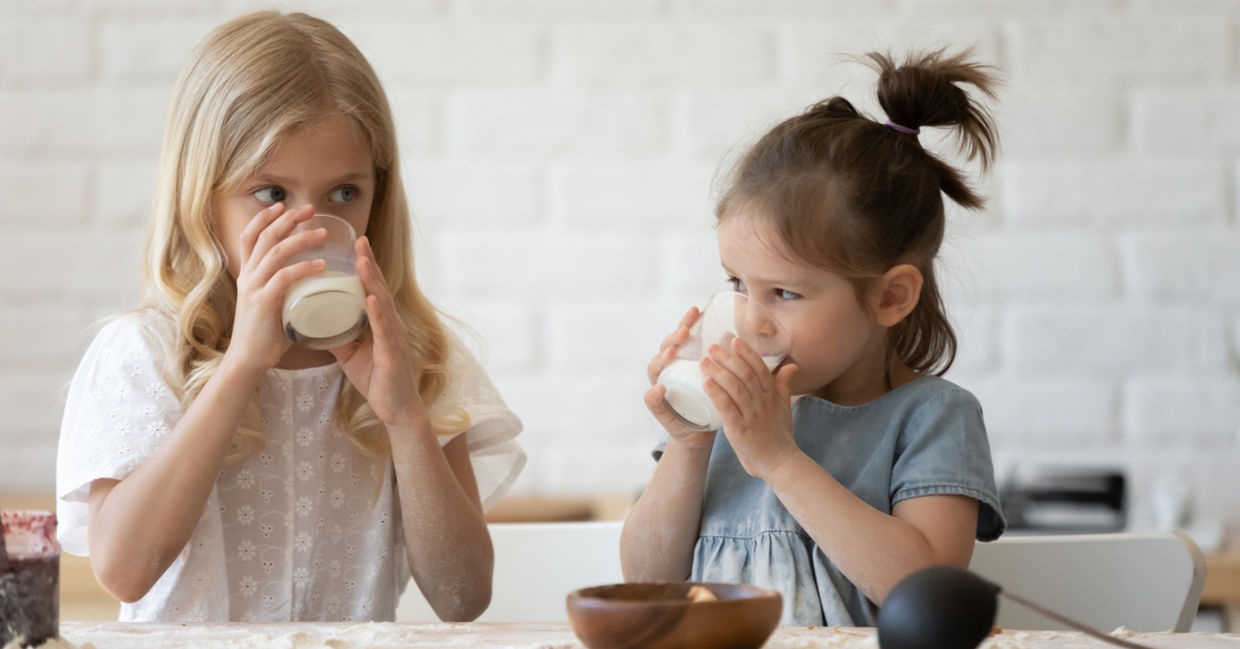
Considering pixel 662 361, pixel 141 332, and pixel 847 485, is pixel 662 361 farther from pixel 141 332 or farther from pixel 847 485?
pixel 141 332

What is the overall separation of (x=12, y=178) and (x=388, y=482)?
3.80 ft

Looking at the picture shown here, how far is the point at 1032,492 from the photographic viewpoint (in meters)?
1.82

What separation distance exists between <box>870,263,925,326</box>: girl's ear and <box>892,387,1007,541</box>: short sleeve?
9cm

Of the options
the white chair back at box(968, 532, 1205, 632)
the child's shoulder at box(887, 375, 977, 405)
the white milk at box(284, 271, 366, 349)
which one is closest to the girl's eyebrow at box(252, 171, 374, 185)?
the white milk at box(284, 271, 366, 349)

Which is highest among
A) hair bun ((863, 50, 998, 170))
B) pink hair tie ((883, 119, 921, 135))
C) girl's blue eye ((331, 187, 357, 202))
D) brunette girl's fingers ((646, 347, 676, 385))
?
hair bun ((863, 50, 998, 170))

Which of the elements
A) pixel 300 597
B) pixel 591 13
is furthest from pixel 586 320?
pixel 300 597

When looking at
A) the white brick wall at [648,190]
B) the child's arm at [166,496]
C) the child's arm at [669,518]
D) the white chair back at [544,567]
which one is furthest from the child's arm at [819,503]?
the white brick wall at [648,190]

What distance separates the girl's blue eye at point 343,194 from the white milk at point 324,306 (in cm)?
15

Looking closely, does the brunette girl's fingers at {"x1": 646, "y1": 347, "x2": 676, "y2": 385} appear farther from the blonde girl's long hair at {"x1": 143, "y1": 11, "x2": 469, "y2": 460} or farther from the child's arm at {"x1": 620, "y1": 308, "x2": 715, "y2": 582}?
the blonde girl's long hair at {"x1": 143, "y1": 11, "x2": 469, "y2": 460}

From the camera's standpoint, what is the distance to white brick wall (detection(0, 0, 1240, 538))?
6.66 feet

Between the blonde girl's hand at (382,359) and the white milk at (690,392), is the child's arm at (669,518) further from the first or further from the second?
the blonde girl's hand at (382,359)

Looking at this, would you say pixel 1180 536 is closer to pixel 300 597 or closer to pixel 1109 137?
pixel 300 597

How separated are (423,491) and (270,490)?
7.8 inches

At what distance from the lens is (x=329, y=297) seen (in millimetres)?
1068
